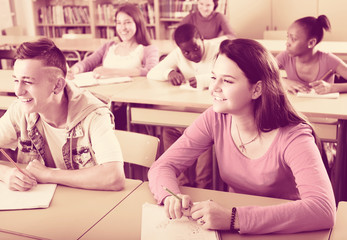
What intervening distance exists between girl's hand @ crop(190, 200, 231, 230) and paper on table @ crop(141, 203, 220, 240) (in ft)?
0.07

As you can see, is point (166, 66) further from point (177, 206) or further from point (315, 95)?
point (177, 206)

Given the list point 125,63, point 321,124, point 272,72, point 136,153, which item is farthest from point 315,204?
point 125,63

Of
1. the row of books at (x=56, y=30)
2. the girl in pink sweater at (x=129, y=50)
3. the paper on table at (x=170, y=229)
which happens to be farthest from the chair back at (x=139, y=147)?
the row of books at (x=56, y=30)

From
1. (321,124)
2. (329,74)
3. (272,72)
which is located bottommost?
(321,124)

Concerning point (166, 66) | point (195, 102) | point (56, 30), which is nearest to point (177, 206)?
point (195, 102)

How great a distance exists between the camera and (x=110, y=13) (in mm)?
6793

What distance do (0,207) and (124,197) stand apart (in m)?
0.42

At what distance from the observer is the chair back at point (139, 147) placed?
6.62ft

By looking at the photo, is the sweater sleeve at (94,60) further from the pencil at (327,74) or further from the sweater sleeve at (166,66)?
the pencil at (327,74)

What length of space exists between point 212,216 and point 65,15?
622 centimetres

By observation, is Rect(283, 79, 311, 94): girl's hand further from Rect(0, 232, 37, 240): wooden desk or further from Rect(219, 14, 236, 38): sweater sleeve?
Rect(219, 14, 236, 38): sweater sleeve

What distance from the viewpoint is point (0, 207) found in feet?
5.30

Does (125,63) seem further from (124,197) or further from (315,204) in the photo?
(315,204)

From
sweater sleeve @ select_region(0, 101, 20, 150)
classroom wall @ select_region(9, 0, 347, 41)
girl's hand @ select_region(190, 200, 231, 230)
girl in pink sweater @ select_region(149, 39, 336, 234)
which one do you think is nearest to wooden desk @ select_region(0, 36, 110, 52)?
classroom wall @ select_region(9, 0, 347, 41)
